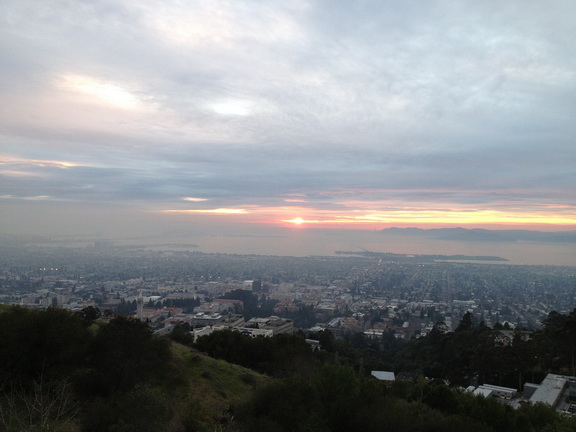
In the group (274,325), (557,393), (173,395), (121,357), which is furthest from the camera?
(274,325)

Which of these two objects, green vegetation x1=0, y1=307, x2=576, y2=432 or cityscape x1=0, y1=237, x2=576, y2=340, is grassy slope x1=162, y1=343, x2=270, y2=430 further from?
cityscape x1=0, y1=237, x2=576, y2=340

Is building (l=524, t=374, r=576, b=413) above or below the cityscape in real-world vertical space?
above

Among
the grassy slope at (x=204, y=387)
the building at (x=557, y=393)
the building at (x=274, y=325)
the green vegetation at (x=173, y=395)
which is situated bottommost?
the building at (x=274, y=325)

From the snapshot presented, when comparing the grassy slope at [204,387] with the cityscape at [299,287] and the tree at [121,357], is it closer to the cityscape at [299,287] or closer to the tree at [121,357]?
the tree at [121,357]

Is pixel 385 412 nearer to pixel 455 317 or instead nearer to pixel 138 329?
pixel 138 329

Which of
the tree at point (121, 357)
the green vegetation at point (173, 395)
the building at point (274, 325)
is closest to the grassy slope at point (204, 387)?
the green vegetation at point (173, 395)

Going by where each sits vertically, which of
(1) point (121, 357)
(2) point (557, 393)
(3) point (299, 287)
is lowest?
(3) point (299, 287)

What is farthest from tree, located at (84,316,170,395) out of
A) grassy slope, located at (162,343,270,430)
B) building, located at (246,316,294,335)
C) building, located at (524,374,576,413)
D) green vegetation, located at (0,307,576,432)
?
building, located at (246,316,294,335)

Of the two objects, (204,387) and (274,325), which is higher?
(204,387)

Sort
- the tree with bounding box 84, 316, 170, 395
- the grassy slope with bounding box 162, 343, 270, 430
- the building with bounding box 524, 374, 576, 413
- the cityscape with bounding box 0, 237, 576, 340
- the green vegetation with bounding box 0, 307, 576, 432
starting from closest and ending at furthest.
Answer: the green vegetation with bounding box 0, 307, 576, 432 < the tree with bounding box 84, 316, 170, 395 < the grassy slope with bounding box 162, 343, 270, 430 < the building with bounding box 524, 374, 576, 413 < the cityscape with bounding box 0, 237, 576, 340

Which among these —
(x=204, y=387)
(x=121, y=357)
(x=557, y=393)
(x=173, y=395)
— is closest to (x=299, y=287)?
(x=557, y=393)

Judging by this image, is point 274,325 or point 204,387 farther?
point 274,325

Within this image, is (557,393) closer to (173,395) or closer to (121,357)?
(173,395)
